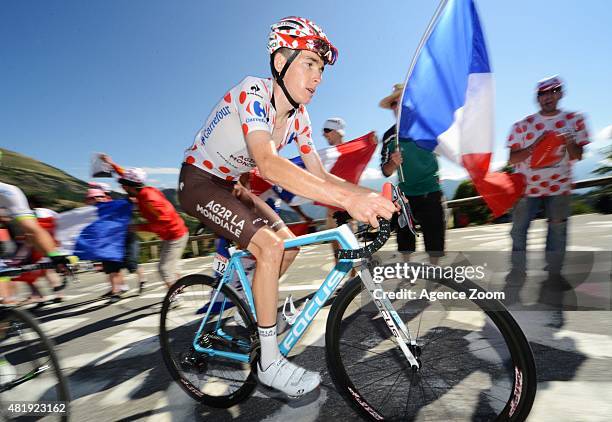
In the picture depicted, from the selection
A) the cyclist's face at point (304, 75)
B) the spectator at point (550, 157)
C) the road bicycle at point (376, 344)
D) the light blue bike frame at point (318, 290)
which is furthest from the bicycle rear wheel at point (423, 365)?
the spectator at point (550, 157)

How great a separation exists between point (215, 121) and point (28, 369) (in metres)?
1.99

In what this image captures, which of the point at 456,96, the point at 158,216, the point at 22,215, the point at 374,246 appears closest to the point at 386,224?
the point at 374,246

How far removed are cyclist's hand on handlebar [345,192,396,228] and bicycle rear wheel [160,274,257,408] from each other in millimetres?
1162

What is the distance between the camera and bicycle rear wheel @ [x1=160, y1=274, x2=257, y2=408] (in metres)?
2.40

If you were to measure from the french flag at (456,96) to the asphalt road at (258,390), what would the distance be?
150 cm

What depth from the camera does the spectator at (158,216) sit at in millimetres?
5391

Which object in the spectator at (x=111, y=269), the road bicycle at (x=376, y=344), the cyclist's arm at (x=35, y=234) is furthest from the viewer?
the spectator at (x=111, y=269)

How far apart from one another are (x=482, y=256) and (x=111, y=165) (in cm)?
638

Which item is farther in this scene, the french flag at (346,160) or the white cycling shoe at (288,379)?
the french flag at (346,160)

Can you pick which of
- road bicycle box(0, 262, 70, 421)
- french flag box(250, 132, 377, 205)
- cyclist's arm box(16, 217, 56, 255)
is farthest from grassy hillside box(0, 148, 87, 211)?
road bicycle box(0, 262, 70, 421)

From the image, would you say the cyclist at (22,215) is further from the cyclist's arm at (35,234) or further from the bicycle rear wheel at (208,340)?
the bicycle rear wheel at (208,340)

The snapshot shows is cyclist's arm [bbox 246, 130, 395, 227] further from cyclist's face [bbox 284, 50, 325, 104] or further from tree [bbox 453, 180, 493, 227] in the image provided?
tree [bbox 453, 180, 493, 227]

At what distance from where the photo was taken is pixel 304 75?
7.38 ft

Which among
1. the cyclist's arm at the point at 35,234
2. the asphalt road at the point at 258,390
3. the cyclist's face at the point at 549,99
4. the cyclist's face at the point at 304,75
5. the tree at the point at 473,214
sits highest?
the cyclist's face at the point at 304,75
